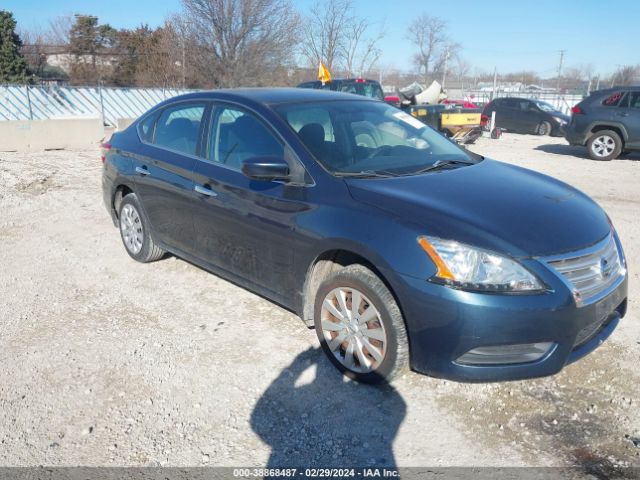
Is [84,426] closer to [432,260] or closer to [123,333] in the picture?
[123,333]

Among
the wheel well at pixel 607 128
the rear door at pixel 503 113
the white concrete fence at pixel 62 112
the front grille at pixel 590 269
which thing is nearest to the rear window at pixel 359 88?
the wheel well at pixel 607 128

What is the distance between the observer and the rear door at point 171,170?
4.25 m

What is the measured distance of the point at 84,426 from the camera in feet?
9.37

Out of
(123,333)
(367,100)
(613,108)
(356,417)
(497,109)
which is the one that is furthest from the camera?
(497,109)

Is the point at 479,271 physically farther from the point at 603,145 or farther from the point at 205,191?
the point at 603,145

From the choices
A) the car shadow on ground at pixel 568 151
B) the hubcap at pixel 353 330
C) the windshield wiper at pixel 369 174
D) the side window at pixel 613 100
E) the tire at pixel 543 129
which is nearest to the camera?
the hubcap at pixel 353 330

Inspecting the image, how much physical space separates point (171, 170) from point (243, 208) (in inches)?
41.3

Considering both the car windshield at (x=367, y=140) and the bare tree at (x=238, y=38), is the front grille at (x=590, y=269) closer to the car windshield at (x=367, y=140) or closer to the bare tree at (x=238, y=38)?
the car windshield at (x=367, y=140)

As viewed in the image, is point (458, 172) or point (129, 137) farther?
point (129, 137)

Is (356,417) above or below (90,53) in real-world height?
below

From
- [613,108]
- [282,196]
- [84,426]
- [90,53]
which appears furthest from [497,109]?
[90,53]

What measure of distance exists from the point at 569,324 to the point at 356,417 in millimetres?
1228

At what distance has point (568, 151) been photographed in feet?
46.0

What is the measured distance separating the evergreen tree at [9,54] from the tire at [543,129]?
29983 mm
